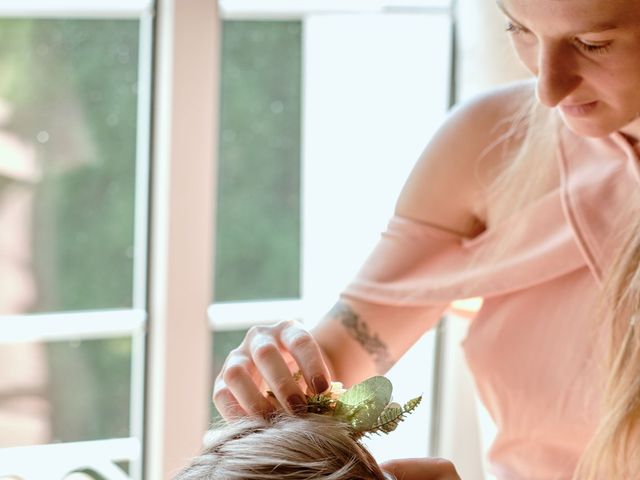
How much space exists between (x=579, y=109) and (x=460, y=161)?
31cm

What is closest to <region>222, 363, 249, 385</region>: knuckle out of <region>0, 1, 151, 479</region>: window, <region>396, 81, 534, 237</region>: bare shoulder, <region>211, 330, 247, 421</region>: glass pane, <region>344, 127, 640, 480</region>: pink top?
<region>344, 127, 640, 480</region>: pink top

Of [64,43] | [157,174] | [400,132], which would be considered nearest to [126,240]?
[157,174]

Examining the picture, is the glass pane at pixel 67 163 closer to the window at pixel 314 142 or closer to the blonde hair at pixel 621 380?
the window at pixel 314 142

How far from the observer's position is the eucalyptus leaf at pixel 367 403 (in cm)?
119

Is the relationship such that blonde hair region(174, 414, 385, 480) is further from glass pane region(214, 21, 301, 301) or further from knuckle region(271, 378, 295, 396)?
glass pane region(214, 21, 301, 301)

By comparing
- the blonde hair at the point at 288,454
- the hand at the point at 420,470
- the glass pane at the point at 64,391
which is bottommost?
the glass pane at the point at 64,391

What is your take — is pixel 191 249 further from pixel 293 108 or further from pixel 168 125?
pixel 293 108

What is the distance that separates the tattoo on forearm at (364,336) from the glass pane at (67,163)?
5.40ft

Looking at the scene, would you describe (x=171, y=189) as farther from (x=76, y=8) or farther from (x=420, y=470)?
(x=420, y=470)

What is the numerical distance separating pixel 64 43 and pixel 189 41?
379mm

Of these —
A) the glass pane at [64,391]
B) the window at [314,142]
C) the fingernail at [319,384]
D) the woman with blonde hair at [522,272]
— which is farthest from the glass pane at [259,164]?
the fingernail at [319,384]

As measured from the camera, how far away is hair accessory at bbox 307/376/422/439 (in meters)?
1.18

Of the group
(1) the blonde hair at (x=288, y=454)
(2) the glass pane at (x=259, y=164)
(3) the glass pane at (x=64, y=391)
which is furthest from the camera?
(2) the glass pane at (x=259, y=164)

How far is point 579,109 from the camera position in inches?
53.7
